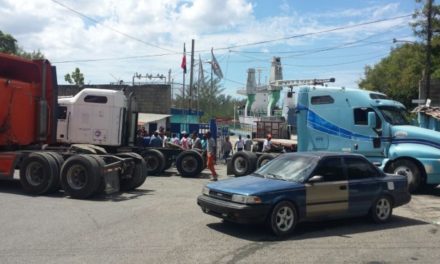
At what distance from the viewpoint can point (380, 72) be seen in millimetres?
60469

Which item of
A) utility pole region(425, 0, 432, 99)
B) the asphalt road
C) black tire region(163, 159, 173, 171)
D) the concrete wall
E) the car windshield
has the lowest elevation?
the asphalt road

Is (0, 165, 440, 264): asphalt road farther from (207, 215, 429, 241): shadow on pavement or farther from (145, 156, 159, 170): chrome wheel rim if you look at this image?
(145, 156, 159, 170): chrome wheel rim

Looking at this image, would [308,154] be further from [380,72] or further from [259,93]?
[259,93]

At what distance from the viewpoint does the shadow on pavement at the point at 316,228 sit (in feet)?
29.8

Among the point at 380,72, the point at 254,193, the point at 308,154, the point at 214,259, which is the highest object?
the point at 380,72

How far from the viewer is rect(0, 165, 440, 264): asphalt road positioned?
24.6 feet

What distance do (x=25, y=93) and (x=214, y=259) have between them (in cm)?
942

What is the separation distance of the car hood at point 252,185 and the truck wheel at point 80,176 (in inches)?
157

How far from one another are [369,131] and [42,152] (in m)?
9.75

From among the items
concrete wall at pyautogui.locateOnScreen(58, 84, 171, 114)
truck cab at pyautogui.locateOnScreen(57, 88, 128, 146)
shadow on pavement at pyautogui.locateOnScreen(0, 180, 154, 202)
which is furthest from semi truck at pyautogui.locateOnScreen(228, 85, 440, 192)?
concrete wall at pyautogui.locateOnScreen(58, 84, 171, 114)

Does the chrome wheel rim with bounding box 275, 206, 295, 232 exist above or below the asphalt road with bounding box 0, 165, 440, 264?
above

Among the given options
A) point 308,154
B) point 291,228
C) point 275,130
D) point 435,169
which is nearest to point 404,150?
point 435,169

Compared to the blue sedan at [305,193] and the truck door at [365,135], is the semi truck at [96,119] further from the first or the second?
the blue sedan at [305,193]

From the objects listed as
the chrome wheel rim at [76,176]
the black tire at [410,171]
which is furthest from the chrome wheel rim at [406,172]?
the chrome wheel rim at [76,176]
